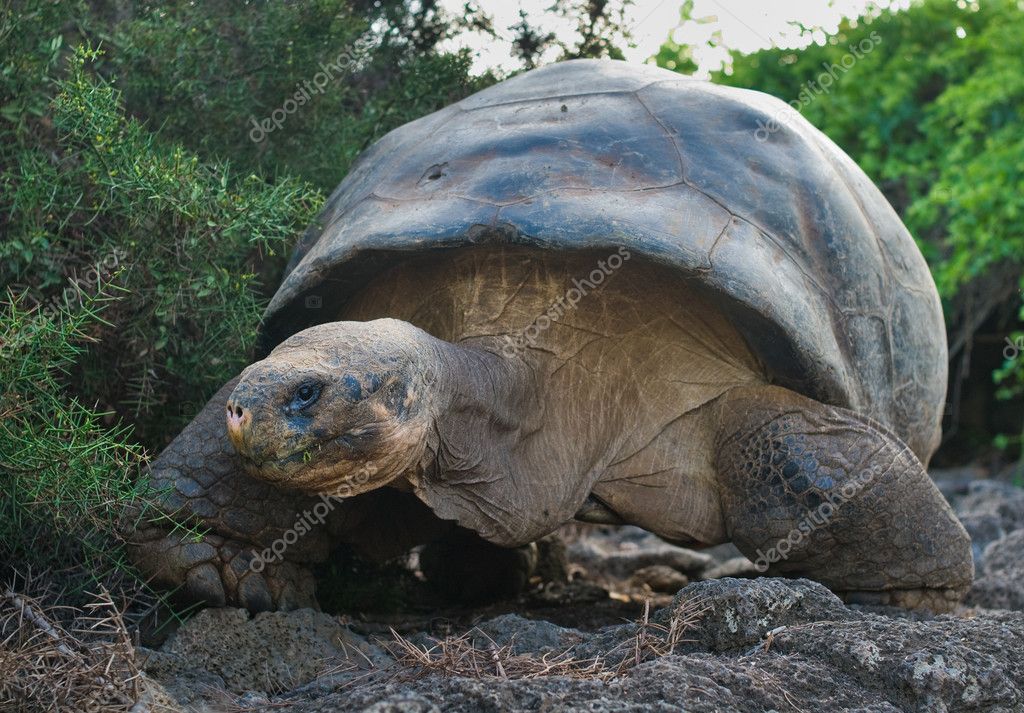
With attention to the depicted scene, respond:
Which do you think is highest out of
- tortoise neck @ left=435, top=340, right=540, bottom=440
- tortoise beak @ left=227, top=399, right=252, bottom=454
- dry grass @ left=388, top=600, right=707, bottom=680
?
tortoise beak @ left=227, top=399, right=252, bottom=454

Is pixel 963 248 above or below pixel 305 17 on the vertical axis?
below

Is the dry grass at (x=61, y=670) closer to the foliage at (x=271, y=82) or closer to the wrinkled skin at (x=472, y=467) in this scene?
the wrinkled skin at (x=472, y=467)

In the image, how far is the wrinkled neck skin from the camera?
9.29 feet

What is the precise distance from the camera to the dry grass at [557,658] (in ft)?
6.84

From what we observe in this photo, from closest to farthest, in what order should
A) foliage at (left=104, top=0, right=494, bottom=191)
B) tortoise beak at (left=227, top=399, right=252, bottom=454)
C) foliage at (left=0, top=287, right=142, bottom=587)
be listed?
tortoise beak at (left=227, top=399, right=252, bottom=454), foliage at (left=0, top=287, right=142, bottom=587), foliage at (left=104, top=0, right=494, bottom=191)

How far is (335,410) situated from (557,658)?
0.67 m

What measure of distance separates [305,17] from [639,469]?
7.37 ft

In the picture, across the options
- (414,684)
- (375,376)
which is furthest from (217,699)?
(375,376)

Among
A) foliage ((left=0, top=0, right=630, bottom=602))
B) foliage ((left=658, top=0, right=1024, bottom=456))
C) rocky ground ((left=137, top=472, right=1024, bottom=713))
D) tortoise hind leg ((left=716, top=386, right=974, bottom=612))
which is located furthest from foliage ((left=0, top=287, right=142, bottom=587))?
foliage ((left=658, top=0, right=1024, bottom=456))

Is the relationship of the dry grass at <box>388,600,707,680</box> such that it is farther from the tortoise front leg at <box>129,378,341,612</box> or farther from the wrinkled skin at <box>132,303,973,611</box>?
the tortoise front leg at <box>129,378,341,612</box>

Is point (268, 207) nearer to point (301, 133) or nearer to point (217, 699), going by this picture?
point (301, 133)

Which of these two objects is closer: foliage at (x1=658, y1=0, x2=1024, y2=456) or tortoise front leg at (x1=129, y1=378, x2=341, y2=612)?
tortoise front leg at (x1=129, y1=378, x2=341, y2=612)

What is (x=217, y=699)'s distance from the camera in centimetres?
233

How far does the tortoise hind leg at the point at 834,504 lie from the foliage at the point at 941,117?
3.88 metres
